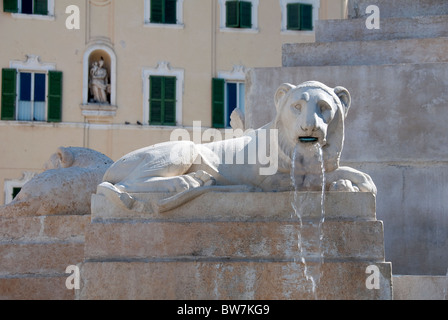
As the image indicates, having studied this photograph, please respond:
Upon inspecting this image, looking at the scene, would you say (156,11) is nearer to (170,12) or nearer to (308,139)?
(170,12)

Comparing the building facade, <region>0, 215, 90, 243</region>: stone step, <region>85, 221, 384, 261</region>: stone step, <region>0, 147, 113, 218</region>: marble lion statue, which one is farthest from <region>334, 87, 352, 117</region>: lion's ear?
the building facade

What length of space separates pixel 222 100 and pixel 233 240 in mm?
24471

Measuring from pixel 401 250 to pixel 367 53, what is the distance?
87.6 inches

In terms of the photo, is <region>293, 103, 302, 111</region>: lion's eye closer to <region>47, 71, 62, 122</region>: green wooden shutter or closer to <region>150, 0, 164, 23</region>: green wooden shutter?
<region>47, 71, 62, 122</region>: green wooden shutter

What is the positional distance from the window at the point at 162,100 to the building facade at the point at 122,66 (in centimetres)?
3

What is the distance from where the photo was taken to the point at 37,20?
30625 mm

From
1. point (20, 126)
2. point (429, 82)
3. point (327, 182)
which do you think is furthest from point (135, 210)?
point (20, 126)

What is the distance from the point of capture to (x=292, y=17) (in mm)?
32500

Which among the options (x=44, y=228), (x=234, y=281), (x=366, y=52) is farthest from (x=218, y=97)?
(x=234, y=281)

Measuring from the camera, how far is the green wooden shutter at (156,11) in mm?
31609

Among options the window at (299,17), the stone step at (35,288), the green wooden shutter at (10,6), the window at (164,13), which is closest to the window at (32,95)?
the green wooden shutter at (10,6)

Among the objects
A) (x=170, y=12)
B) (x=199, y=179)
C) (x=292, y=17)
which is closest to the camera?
(x=199, y=179)

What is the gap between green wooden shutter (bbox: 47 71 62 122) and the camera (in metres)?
30.4
